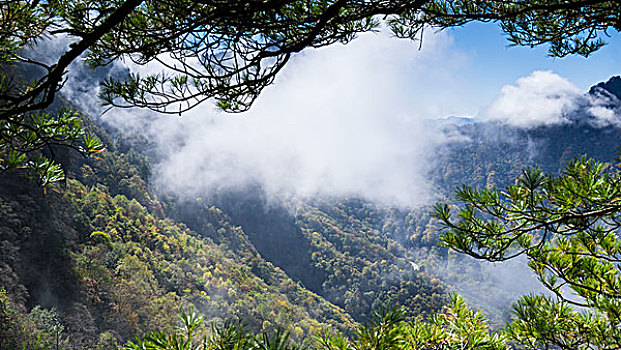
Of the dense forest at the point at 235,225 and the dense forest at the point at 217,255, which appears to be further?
the dense forest at the point at 217,255

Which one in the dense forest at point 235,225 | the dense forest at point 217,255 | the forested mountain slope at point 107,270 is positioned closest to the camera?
the dense forest at point 235,225

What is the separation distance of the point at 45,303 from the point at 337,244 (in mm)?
40677

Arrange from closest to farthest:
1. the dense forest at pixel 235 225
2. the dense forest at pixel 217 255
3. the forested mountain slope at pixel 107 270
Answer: the dense forest at pixel 235 225 < the forested mountain slope at pixel 107 270 < the dense forest at pixel 217 255

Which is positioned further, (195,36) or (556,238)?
(556,238)

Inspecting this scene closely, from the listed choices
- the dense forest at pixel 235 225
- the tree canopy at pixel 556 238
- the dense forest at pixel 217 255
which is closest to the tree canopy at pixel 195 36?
the dense forest at pixel 235 225

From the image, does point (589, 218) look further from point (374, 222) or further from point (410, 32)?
point (374, 222)

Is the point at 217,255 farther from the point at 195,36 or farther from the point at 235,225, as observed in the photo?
the point at 195,36

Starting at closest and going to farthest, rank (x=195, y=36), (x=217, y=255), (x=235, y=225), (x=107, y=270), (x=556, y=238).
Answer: (x=195, y=36) < (x=556, y=238) < (x=107, y=270) < (x=217, y=255) < (x=235, y=225)

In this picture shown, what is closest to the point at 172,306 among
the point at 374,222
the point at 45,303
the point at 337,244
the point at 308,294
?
the point at 45,303

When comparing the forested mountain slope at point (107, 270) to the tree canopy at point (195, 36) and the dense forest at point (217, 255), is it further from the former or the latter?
the tree canopy at point (195, 36)

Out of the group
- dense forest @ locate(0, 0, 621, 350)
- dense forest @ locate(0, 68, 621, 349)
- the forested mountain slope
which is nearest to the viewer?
dense forest @ locate(0, 0, 621, 350)

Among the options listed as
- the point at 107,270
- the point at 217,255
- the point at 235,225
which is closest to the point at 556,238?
the point at 107,270

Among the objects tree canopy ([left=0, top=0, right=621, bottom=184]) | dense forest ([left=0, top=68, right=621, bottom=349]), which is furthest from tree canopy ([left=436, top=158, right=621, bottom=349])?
tree canopy ([left=0, top=0, right=621, bottom=184])

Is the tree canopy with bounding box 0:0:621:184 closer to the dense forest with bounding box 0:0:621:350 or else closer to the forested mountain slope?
the dense forest with bounding box 0:0:621:350
